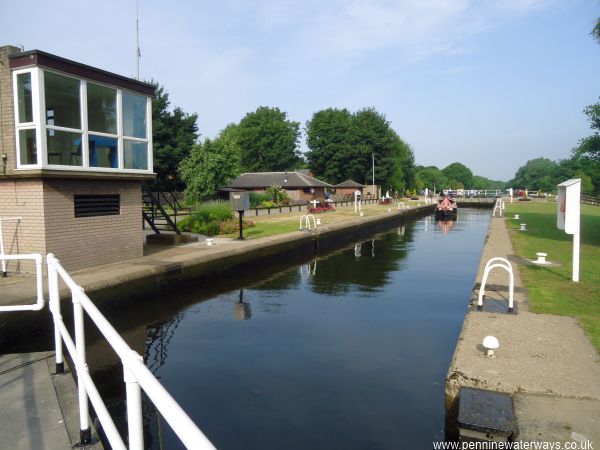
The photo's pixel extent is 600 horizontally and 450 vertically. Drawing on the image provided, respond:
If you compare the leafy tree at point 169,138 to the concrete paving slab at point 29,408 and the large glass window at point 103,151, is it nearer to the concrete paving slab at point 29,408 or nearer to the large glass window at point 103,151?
the large glass window at point 103,151

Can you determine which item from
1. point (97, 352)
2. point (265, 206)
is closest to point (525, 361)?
point (97, 352)

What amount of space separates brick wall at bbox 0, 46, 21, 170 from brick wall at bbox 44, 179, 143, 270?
42.2 inches

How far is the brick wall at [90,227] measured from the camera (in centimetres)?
985

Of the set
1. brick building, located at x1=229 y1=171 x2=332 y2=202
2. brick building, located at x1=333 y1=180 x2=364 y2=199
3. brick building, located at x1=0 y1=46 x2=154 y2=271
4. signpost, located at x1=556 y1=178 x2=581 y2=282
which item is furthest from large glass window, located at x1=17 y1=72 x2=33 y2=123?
brick building, located at x1=333 y1=180 x2=364 y2=199

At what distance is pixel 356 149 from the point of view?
224 ft

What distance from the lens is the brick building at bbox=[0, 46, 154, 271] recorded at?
9.66 meters

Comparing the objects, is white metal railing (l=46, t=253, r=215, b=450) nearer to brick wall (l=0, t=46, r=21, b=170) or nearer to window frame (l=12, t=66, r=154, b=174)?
window frame (l=12, t=66, r=154, b=174)

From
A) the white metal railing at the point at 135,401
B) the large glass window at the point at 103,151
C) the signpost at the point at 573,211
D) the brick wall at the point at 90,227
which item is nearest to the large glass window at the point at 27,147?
the brick wall at the point at 90,227

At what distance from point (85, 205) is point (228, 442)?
757 centimetres

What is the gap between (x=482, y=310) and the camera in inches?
278

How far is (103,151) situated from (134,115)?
151cm

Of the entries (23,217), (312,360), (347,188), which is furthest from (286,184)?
(312,360)

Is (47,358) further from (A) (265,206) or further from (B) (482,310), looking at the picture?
(A) (265,206)

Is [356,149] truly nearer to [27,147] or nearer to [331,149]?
[331,149]
